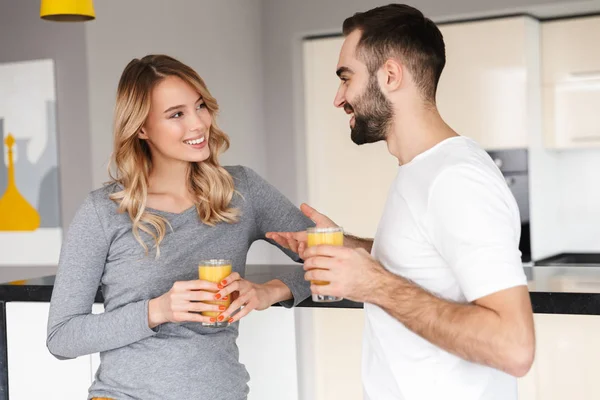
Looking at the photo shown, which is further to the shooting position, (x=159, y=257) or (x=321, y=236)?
(x=159, y=257)

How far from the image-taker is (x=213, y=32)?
4.59 m

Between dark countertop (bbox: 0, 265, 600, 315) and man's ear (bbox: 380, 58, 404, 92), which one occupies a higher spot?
man's ear (bbox: 380, 58, 404, 92)

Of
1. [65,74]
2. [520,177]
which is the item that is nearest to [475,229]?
[65,74]

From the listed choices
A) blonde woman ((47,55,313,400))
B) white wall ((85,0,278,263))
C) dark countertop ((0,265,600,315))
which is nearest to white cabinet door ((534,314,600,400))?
dark countertop ((0,265,600,315))

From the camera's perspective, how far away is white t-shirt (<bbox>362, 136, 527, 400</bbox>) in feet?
4.30

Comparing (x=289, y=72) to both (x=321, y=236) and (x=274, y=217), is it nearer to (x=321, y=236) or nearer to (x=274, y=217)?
(x=274, y=217)

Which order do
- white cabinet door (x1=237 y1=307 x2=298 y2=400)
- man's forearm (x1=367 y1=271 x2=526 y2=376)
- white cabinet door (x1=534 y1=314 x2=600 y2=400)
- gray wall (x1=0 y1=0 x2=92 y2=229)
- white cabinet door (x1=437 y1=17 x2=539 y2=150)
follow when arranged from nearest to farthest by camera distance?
man's forearm (x1=367 y1=271 x2=526 y2=376) → white cabinet door (x1=237 y1=307 x2=298 y2=400) → white cabinet door (x1=534 y1=314 x2=600 y2=400) → gray wall (x1=0 y1=0 x2=92 y2=229) → white cabinet door (x1=437 y1=17 x2=539 y2=150)

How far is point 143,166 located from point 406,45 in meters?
0.75

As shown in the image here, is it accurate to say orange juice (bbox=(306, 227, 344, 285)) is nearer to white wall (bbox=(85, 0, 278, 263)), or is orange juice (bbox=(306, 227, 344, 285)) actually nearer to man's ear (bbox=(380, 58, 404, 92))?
man's ear (bbox=(380, 58, 404, 92))

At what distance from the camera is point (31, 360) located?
261 cm

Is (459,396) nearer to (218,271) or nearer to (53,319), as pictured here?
(218,271)

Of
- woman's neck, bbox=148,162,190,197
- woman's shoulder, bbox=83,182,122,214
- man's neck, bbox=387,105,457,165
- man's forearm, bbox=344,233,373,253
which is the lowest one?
man's forearm, bbox=344,233,373,253

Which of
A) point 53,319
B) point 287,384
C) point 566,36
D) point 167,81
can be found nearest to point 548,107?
point 566,36

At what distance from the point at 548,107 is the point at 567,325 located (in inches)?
81.6
